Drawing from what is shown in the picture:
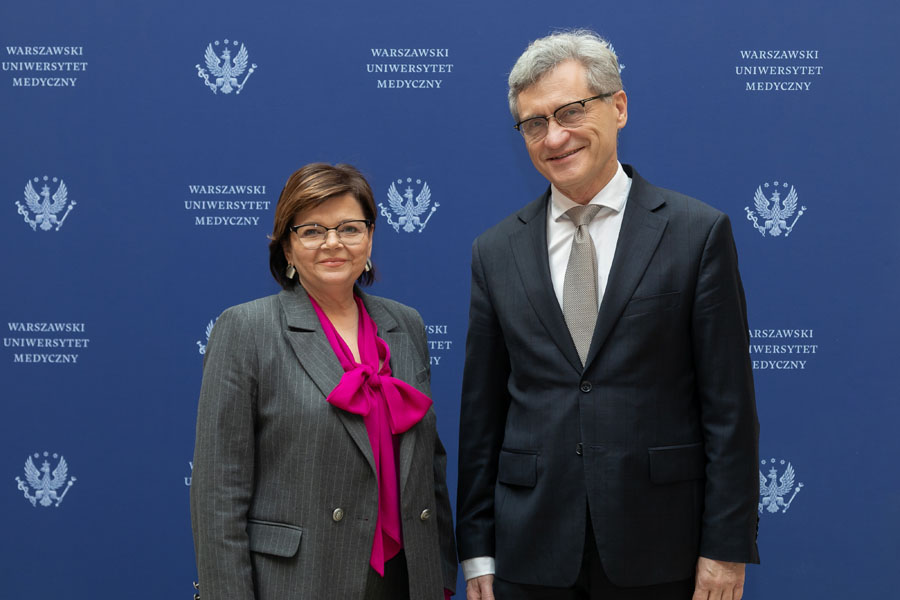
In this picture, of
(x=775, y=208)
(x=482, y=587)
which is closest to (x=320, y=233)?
(x=482, y=587)

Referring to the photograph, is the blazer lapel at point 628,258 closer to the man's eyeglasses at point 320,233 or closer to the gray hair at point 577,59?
the gray hair at point 577,59

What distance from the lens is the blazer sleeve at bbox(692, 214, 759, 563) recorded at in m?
1.59

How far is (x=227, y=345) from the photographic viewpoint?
1.66 meters

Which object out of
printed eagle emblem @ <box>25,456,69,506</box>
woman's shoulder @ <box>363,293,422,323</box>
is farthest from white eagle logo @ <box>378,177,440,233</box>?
printed eagle emblem @ <box>25,456,69,506</box>

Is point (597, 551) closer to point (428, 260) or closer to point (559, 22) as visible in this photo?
point (428, 260)

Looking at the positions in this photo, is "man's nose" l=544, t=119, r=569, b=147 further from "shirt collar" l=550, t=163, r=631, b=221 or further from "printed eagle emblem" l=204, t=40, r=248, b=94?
"printed eagle emblem" l=204, t=40, r=248, b=94

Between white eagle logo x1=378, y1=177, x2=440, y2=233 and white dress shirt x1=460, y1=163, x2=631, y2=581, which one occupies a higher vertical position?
white eagle logo x1=378, y1=177, x2=440, y2=233

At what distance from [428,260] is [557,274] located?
114 cm

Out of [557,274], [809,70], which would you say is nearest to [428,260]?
[557,274]

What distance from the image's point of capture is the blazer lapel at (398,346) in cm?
175

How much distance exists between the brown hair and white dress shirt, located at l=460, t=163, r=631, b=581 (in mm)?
434

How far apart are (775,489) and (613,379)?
1530 millimetres

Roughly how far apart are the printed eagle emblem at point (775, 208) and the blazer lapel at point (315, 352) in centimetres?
178

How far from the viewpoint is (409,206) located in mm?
2809
